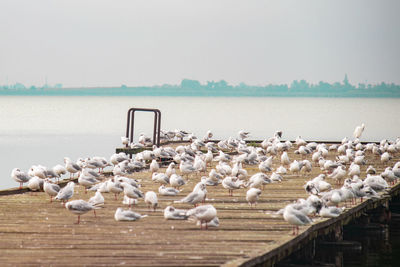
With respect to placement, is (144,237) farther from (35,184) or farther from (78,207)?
(35,184)

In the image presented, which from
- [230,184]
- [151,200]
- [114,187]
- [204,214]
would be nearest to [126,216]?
[151,200]

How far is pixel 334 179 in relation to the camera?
19.1 metres

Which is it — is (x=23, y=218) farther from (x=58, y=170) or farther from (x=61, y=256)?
(x=58, y=170)

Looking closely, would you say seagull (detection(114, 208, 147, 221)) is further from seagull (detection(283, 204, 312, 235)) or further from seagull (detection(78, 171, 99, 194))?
seagull (detection(78, 171, 99, 194))

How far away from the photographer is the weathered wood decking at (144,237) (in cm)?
977

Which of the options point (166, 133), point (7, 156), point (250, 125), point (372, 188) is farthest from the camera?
point (250, 125)

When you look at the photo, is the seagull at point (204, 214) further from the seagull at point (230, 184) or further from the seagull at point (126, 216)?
the seagull at point (230, 184)

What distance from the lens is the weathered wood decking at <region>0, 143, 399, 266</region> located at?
9.77 m

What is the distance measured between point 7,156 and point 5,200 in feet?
126

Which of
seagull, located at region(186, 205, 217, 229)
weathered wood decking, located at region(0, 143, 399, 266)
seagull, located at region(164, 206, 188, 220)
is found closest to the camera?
weathered wood decking, located at region(0, 143, 399, 266)

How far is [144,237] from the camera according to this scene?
1107cm

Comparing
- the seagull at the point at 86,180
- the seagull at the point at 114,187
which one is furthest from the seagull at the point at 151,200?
the seagull at the point at 86,180

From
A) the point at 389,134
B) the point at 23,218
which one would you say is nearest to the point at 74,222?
the point at 23,218

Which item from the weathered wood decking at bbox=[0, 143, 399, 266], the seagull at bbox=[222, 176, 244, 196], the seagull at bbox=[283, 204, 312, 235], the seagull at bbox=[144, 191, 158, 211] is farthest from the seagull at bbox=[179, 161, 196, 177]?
the seagull at bbox=[283, 204, 312, 235]
